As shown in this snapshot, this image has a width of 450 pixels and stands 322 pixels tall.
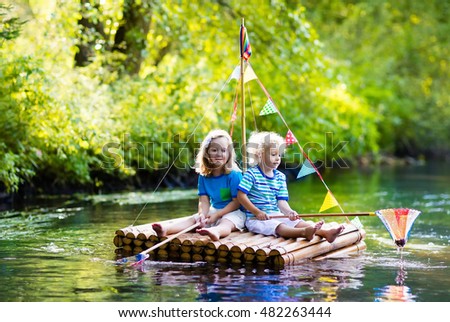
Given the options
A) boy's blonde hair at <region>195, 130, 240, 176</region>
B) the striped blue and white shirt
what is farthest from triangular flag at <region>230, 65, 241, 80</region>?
the striped blue and white shirt

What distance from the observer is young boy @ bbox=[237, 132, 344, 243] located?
33.4 feet

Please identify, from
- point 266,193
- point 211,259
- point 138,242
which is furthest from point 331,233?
point 138,242

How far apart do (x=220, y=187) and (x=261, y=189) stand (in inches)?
23.8

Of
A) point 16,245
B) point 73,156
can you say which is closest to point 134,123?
point 73,156

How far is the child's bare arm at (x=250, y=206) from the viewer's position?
10180 millimetres

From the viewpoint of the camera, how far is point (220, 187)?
10.7 m

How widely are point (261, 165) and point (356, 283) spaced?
94.1 inches

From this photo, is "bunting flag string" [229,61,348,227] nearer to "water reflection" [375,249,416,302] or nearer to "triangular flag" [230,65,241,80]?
"triangular flag" [230,65,241,80]

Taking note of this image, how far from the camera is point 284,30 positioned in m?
20.7

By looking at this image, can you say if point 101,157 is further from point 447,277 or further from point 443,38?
point 443,38

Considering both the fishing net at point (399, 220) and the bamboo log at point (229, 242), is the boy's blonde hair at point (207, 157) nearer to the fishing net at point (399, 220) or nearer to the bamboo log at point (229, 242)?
the bamboo log at point (229, 242)

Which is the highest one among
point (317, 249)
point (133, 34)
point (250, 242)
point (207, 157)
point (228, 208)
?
point (133, 34)

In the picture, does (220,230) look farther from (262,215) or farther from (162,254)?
(162,254)

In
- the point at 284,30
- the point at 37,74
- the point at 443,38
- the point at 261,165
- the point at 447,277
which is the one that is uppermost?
the point at 443,38
